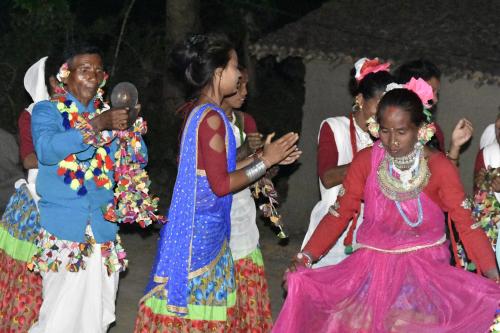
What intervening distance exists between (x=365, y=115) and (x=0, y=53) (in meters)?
14.1

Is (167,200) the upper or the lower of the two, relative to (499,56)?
lower

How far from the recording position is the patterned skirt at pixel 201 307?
220 inches

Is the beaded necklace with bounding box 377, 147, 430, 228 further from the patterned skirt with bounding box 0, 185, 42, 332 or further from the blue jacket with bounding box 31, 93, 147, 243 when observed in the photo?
the patterned skirt with bounding box 0, 185, 42, 332

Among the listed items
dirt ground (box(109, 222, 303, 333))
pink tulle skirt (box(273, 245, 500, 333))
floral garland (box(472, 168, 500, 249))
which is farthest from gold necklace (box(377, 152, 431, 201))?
dirt ground (box(109, 222, 303, 333))

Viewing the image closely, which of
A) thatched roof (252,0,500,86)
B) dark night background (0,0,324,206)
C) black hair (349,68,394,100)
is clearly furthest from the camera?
dark night background (0,0,324,206)

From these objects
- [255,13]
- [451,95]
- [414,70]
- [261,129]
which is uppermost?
[255,13]

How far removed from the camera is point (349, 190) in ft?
17.8

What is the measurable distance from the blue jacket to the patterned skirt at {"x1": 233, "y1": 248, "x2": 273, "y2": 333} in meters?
0.90

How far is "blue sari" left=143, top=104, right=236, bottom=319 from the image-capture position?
5.45 m

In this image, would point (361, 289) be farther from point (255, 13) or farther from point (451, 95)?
point (255, 13)

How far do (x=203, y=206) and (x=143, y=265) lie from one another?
16.0 feet

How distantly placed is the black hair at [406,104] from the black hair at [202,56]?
3.25ft

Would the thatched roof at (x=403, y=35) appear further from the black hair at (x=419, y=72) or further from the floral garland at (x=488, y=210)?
the floral garland at (x=488, y=210)

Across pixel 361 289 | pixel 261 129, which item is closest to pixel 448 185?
pixel 361 289
